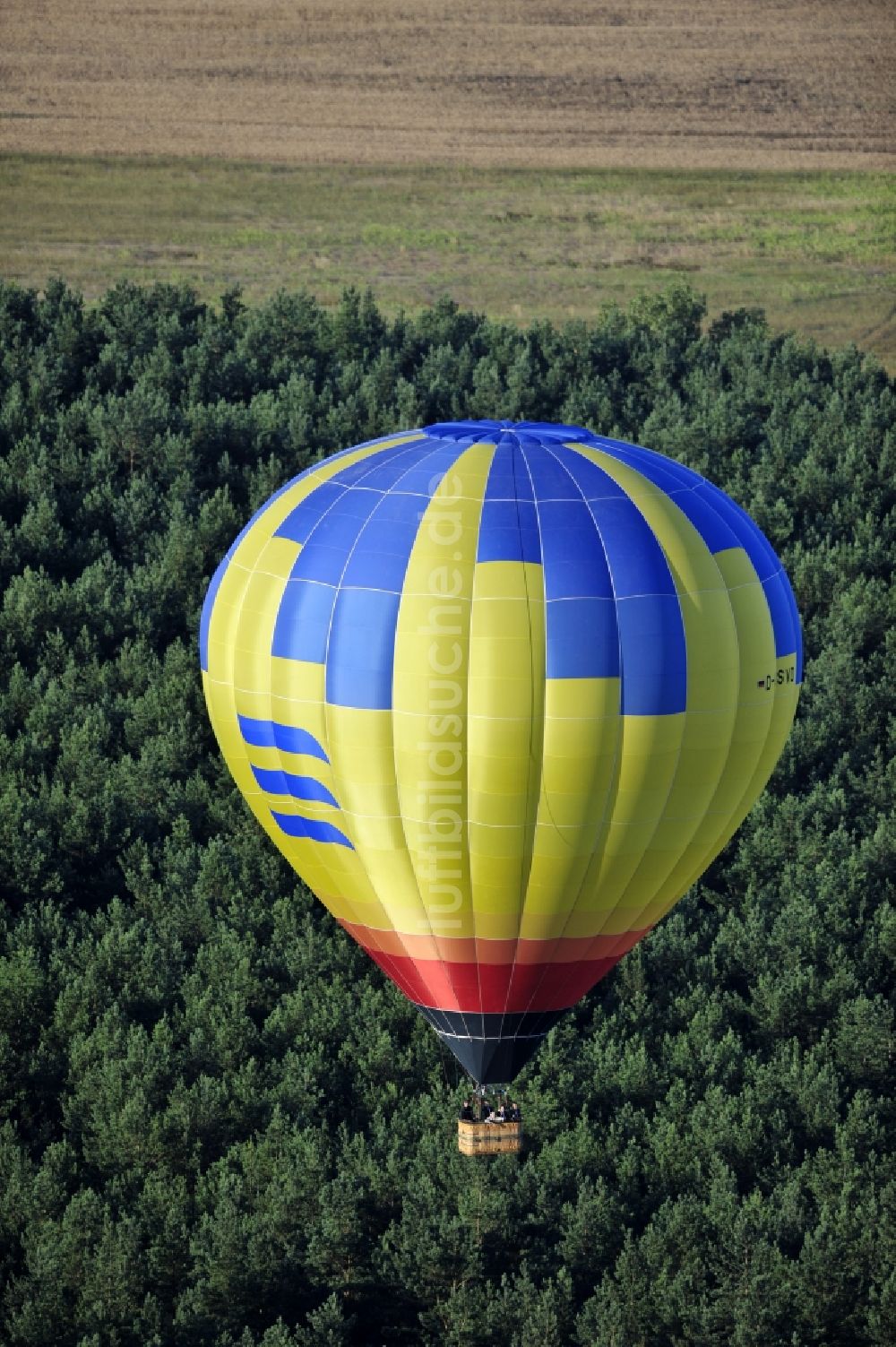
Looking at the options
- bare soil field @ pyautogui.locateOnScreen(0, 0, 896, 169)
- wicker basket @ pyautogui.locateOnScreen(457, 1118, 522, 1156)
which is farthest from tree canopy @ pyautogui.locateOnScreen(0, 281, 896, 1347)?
bare soil field @ pyautogui.locateOnScreen(0, 0, 896, 169)

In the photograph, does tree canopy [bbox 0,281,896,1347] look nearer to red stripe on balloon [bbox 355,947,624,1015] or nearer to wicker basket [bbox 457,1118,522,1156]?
red stripe on balloon [bbox 355,947,624,1015]

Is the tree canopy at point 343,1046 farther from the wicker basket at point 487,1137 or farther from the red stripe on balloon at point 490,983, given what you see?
the wicker basket at point 487,1137

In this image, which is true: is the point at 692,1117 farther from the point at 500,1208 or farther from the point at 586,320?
the point at 586,320

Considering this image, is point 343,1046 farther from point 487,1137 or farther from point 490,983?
point 487,1137

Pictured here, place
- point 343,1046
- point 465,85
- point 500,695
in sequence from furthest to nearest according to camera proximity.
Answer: point 465,85, point 343,1046, point 500,695

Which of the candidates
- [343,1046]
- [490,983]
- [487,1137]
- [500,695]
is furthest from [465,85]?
[487,1137]

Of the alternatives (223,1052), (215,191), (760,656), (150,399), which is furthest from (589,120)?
(760,656)

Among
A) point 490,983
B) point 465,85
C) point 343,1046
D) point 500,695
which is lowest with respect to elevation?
point 343,1046
